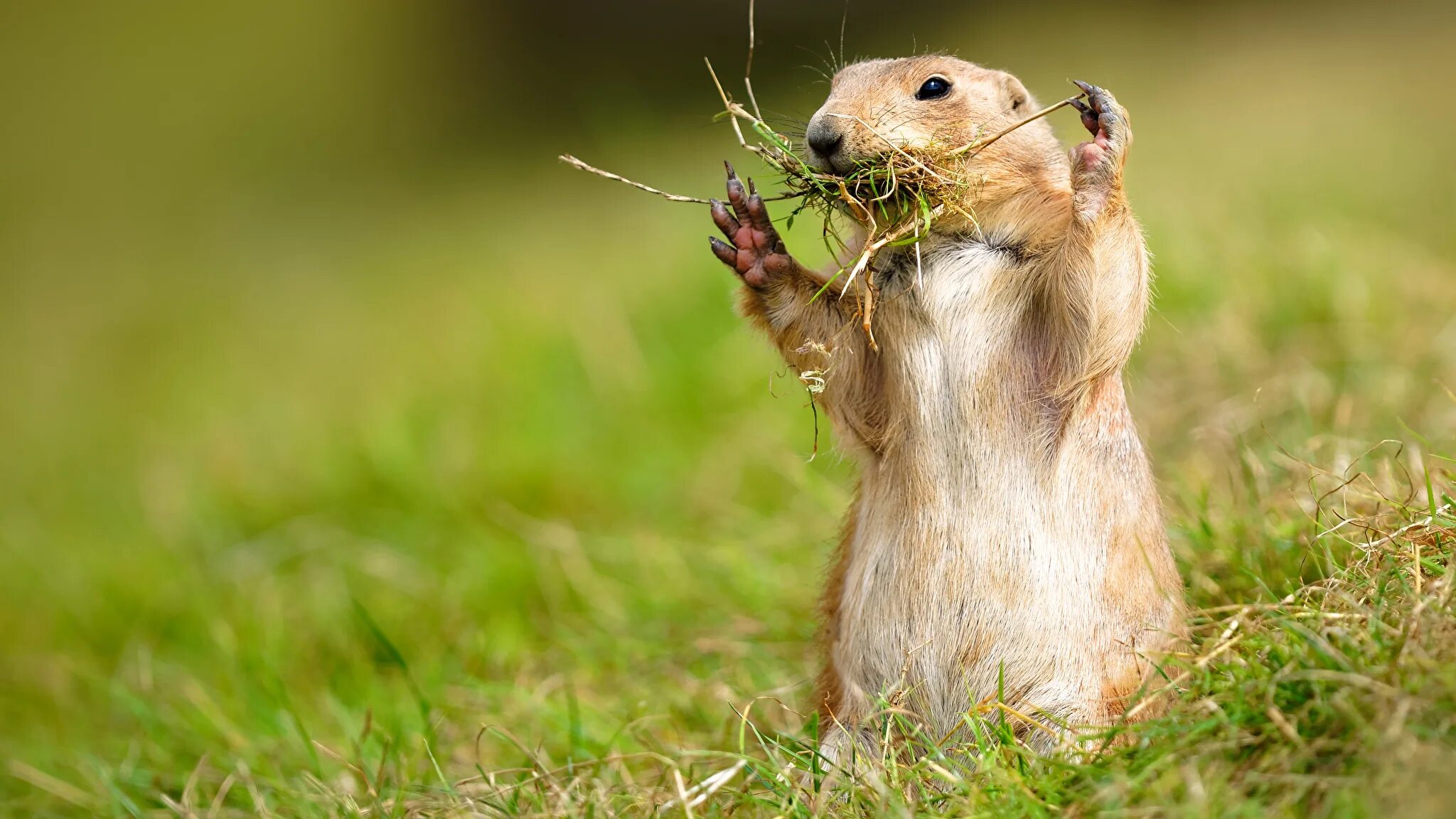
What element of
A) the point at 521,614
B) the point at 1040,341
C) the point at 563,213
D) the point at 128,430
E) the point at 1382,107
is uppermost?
the point at 1382,107

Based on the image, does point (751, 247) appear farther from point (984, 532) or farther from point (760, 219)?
point (984, 532)

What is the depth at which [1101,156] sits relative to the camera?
335cm

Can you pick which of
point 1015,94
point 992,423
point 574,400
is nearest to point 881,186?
point 992,423

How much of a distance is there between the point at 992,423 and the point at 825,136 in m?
0.94

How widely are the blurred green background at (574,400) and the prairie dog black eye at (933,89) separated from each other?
1.72 feet

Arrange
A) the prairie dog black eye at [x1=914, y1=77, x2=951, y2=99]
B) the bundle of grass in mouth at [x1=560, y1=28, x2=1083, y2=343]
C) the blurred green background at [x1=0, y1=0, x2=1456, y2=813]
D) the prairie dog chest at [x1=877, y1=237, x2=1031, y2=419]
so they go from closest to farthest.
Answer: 1. the bundle of grass in mouth at [x1=560, y1=28, x2=1083, y2=343]
2. the prairie dog chest at [x1=877, y1=237, x2=1031, y2=419]
3. the prairie dog black eye at [x1=914, y1=77, x2=951, y2=99]
4. the blurred green background at [x1=0, y1=0, x2=1456, y2=813]

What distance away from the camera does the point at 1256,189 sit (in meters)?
9.45

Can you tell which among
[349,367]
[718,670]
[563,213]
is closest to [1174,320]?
[718,670]

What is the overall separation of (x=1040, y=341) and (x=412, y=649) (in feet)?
11.9

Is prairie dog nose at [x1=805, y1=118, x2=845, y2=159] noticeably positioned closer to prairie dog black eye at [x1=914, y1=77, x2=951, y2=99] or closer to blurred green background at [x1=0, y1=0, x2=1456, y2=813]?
prairie dog black eye at [x1=914, y1=77, x2=951, y2=99]

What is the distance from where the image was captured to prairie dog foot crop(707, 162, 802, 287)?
366cm

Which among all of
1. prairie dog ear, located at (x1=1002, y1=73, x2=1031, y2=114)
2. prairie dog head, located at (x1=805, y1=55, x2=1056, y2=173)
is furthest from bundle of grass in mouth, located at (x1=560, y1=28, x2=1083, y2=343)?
prairie dog ear, located at (x1=1002, y1=73, x2=1031, y2=114)

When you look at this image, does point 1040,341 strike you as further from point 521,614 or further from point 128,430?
point 128,430

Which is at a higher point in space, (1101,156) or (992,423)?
(1101,156)
